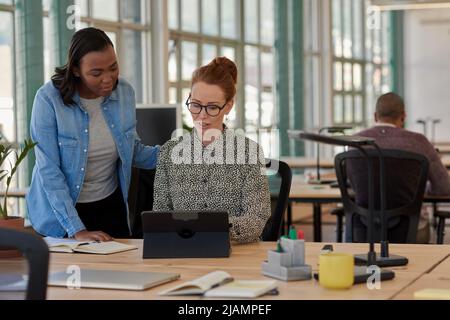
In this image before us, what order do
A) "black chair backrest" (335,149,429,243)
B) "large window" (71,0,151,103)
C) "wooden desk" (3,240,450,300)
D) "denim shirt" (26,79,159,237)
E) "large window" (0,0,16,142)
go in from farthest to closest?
"large window" (71,0,151,103)
"large window" (0,0,16,142)
"black chair backrest" (335,149,429,243)
"denim shirt" (26,79,159,237)
"wooden desk" (3,240,450,300)

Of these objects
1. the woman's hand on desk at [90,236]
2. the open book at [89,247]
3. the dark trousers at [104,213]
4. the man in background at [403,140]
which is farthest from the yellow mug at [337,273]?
the man in background at [403,140]

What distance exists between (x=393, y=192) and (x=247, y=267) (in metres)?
2.13

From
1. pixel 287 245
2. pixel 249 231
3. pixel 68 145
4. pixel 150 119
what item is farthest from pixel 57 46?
pixel 287 245

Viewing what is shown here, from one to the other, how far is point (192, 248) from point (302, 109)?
899 centimetres

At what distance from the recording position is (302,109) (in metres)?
11.5

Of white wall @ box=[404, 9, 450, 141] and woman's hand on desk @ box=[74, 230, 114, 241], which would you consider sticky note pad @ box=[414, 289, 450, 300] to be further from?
white wall @ box=[404, 9, 450, 141]

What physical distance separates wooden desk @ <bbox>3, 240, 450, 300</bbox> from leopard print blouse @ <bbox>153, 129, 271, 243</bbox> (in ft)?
0.44

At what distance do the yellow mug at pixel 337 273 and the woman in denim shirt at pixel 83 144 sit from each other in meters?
1.04

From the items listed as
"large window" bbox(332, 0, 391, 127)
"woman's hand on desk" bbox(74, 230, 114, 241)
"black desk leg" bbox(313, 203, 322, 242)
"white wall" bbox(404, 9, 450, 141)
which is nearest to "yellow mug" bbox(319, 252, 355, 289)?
"woman's hand on desk" bbox(74, 230, 114, 241)

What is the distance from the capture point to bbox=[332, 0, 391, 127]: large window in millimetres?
13633

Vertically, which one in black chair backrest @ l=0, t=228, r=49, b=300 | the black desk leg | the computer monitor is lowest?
the black desk leg

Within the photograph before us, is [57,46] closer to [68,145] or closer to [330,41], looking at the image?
[68,145]

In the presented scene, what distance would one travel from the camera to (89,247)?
2822mm

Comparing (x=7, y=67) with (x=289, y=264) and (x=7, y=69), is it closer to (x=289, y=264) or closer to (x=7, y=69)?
(x=7, y=69)
